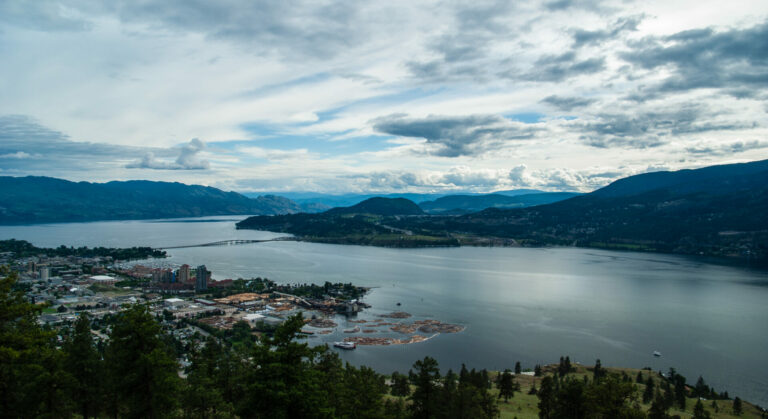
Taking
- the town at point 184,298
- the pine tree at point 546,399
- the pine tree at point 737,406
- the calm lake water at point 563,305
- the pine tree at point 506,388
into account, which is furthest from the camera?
the town at point 184,298

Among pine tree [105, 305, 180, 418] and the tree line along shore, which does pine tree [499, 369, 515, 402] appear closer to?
the tree line along shore

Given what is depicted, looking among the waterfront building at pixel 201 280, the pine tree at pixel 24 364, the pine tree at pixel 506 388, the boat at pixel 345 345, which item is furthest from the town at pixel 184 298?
the pine tree at pixel 24 364

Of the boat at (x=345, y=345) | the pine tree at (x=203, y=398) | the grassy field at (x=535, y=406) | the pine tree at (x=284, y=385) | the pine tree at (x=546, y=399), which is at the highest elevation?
the pine tree at (x=284, y=385)

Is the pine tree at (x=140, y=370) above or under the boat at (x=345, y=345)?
above

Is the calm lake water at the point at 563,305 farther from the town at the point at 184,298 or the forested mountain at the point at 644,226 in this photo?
the forested mountain at the point at 644,226

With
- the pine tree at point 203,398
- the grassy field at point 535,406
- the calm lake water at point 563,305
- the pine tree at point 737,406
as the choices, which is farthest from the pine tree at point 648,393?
the pine tree at point 203,398

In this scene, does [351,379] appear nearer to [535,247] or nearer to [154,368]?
[154,368]

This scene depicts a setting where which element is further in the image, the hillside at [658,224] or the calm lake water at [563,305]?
the hillside at [658,224]

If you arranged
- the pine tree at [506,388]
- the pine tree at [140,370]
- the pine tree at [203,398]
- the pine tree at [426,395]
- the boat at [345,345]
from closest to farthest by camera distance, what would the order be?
the pine tree at [140,370] → the pine tree at [203,398] → the pine tree at [426,395] → the pine tree at [506,388] → the boat at [345,345]
